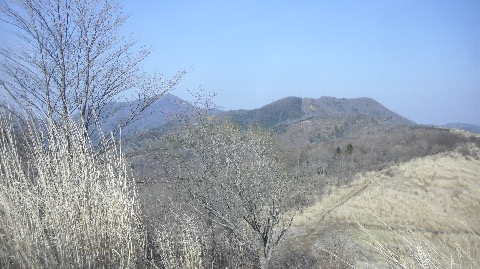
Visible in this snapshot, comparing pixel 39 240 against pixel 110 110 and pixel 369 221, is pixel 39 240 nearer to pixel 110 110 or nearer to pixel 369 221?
pixel 110 110

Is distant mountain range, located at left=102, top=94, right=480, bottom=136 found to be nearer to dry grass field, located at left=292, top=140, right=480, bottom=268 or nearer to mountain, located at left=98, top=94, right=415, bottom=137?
mountain, located at left=98, top=94, right=415, bottom=137

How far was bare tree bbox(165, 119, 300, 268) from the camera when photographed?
8.07 m

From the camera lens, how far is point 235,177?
27.1 ft

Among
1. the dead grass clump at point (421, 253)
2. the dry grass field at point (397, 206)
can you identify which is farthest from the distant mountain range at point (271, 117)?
the dry grass field at point (397, 206)

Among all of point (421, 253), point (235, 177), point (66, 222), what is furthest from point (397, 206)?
point (66, 222)

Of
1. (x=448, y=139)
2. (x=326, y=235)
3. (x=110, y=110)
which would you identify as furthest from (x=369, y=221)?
(x=448, y=139)

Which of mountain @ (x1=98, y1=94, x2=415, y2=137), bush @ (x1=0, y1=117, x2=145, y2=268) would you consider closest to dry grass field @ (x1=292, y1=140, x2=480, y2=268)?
mountain @ (x1=98, y1=94, x2=415, y2=137)

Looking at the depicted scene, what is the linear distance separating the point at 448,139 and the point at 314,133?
171 feet

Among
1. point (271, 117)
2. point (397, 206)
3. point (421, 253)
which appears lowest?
point (397, 206)

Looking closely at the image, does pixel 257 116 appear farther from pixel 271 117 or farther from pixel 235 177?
pixel 235 177

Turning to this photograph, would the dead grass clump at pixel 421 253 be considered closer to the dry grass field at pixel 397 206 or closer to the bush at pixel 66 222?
the bush at pixel 66 222

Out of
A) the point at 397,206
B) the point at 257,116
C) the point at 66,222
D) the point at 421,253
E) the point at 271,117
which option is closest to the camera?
the point at 421,253

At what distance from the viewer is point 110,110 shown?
610cm

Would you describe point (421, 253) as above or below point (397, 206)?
above
